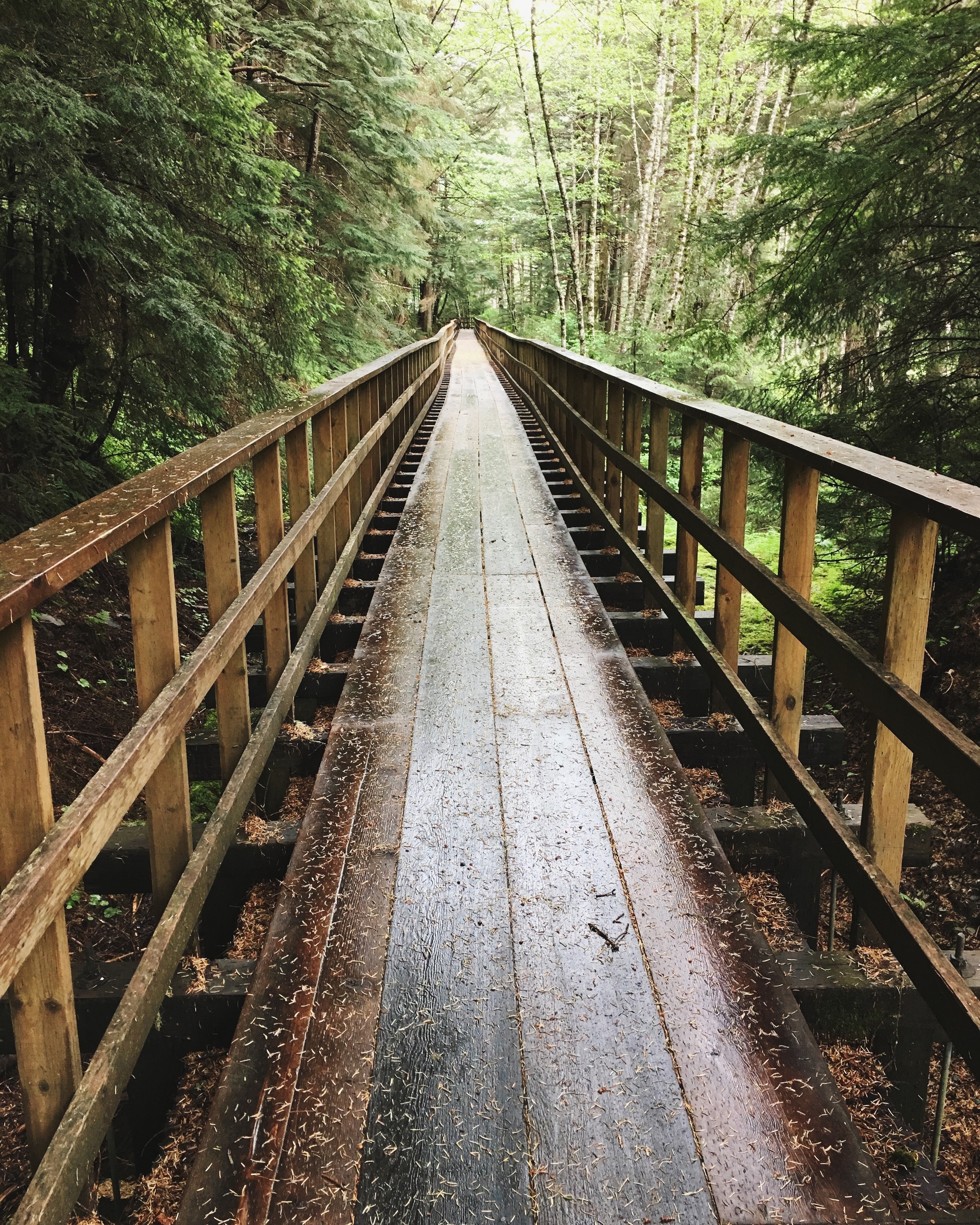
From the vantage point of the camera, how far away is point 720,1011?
214cm

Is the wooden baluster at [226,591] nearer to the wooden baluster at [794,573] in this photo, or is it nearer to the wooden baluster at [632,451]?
the wooden baluster at [794,573]

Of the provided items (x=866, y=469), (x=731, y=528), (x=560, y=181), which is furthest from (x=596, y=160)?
(x=866, y=469)

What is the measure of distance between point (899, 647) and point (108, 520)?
5.83 ft

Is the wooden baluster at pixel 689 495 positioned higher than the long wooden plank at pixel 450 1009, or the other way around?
the wooden baluster at pixel 689 495

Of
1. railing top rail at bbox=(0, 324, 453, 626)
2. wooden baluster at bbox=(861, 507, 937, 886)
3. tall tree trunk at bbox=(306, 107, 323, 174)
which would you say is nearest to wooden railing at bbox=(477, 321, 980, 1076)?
wooden baluster at bbox=(861, 507, 937, 886)

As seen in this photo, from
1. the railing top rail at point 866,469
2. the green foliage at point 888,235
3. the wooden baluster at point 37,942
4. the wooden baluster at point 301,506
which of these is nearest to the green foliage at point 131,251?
the wooden baluster at point 301,506

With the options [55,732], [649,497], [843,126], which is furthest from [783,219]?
[55,732]

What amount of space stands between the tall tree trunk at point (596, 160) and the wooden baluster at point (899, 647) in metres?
21.6

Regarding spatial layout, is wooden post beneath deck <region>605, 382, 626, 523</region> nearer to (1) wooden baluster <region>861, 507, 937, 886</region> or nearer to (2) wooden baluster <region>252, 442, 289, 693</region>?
(2) wooden baluster <region>252, 442, 289, 693</region>

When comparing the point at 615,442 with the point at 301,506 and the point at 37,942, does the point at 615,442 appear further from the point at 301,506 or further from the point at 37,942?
the point at 37,942

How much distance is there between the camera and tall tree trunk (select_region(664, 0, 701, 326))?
15742 mm

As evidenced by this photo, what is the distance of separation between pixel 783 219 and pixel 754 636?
9.68 ft

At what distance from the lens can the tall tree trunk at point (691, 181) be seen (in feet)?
51.6

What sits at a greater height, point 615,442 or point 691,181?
point 691,181
